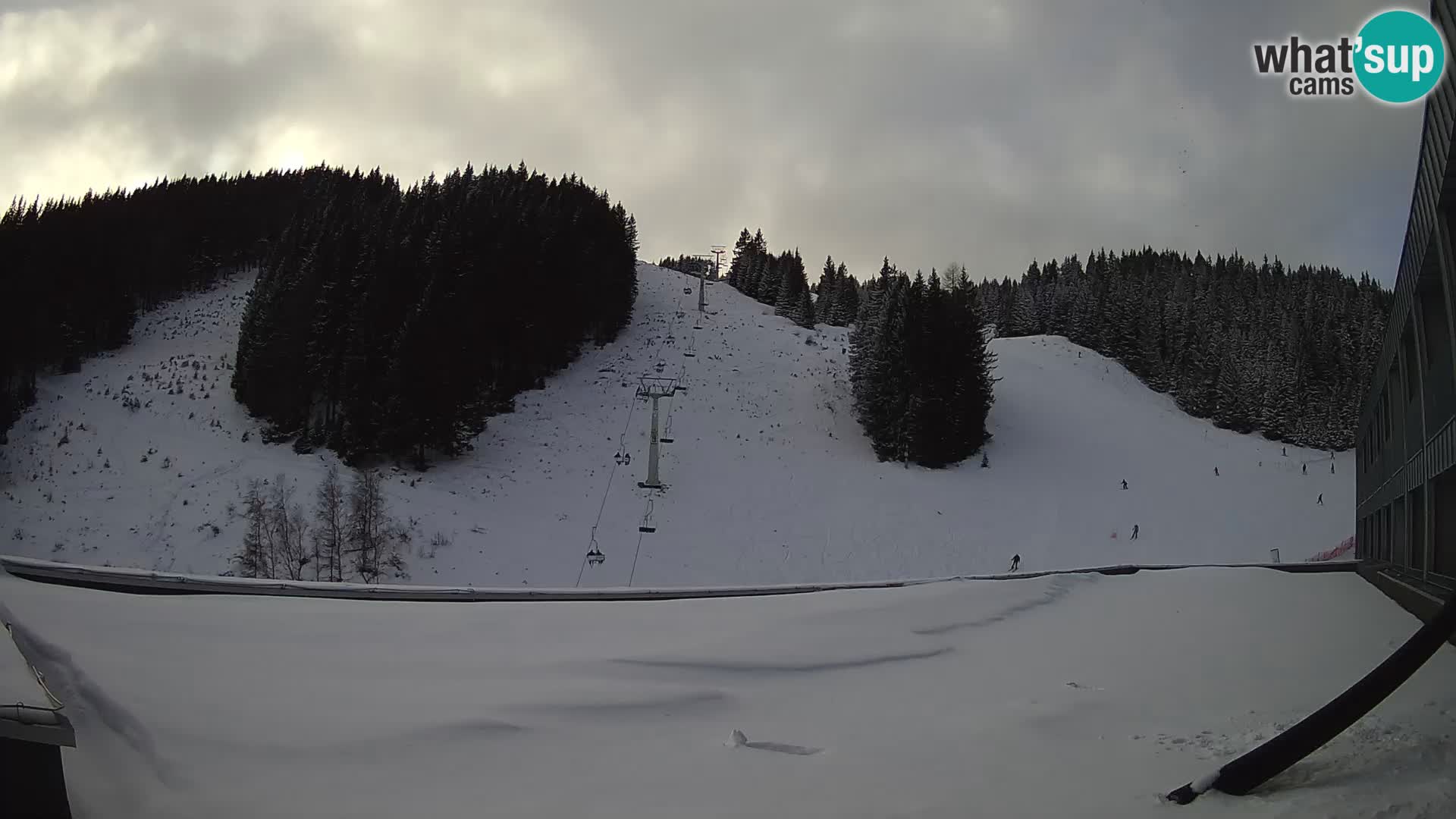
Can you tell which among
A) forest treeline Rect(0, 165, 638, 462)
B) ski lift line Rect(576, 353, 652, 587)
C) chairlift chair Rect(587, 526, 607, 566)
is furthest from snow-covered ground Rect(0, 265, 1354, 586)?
forest treeline Rect(0, 165, 638, 462)

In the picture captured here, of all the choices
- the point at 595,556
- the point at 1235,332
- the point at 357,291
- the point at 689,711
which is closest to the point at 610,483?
the point at 595,556

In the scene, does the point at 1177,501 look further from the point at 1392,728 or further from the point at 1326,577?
the point at 1392,728

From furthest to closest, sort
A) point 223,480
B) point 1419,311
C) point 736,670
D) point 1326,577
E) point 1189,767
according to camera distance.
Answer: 1. point 223,480
2. point 1326,577
3. point 1419,311
4. point 736,670
5. point 1189,767

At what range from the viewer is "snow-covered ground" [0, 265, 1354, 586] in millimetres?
26406

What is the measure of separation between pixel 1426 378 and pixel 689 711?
11368mm

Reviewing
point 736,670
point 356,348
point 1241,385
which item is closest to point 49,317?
point 356,348

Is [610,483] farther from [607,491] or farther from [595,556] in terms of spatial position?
[595,556]

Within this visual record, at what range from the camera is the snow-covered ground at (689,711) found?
428 cm

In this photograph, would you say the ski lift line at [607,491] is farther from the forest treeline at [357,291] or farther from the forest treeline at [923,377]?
the forest treeline at [923,377]

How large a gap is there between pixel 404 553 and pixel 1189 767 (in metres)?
24.8

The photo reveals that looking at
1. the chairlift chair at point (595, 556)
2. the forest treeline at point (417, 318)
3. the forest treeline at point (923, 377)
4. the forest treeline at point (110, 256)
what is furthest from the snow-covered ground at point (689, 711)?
the forest treeline at point (110, 256)

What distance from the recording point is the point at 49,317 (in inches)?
1494

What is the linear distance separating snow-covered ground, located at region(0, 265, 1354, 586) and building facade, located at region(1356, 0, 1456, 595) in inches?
636

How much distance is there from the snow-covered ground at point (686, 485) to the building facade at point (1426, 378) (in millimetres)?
16143
